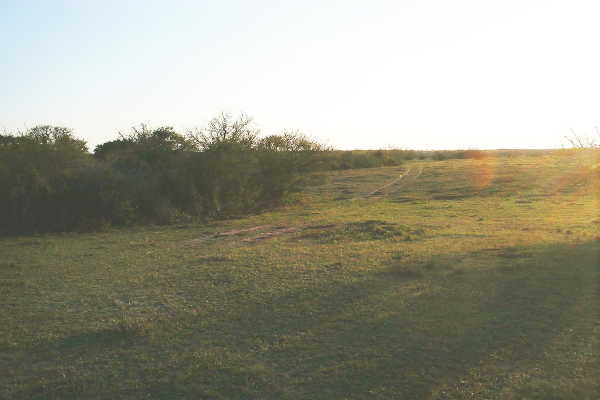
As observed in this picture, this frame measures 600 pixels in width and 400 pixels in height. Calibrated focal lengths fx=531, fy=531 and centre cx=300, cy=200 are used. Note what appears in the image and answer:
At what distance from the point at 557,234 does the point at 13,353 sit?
1237 cm

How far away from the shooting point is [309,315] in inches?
289

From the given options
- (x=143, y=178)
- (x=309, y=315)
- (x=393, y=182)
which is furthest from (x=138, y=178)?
(x=393, y=182)

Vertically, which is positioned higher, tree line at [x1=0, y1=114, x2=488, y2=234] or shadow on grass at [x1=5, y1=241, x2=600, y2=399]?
tree line at [x1=0, y1=114, x2=488, y2=234]

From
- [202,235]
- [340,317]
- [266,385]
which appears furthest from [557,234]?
[266,385]

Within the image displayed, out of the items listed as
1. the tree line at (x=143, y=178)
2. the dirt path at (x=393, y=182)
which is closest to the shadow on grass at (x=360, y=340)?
the tree line at (x=143, y=178)

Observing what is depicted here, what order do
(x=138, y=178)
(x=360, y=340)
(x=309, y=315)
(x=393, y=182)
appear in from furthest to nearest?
(x=393, y=182) → (x=138, y=178) → (x=309, y=315) → (x=360, y=340)

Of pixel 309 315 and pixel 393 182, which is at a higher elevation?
pixel 393 182

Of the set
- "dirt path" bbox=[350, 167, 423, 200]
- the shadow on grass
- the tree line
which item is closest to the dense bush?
the tree line

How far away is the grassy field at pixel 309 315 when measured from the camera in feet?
17.3

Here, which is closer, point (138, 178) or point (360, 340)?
point (360, 340)

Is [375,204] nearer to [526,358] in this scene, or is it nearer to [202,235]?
[202,235]

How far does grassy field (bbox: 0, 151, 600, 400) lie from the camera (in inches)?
207

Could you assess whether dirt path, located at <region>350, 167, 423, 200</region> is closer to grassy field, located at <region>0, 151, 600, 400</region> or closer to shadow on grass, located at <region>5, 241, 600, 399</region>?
grassy field, located at <region>0, 151, 600, 400</region>

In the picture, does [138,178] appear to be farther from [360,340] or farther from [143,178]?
[360,340]
